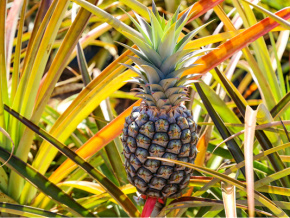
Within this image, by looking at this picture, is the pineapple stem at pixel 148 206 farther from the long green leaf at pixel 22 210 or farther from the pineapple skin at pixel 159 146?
the long green leaf at pixel 22 210

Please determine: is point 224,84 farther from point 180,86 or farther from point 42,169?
point 42,169

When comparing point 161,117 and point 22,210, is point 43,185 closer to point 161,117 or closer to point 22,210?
point 22,210

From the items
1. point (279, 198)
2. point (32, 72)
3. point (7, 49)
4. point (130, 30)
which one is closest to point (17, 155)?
point (32, 72)

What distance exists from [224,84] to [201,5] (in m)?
0.25

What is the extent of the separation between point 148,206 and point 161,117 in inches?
10.5

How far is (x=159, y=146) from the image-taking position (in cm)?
79

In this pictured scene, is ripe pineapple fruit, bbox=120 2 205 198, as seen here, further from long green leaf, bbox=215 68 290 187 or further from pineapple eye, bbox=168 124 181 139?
long green leaf, bbox=215 68 290 187

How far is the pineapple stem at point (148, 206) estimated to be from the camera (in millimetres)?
886

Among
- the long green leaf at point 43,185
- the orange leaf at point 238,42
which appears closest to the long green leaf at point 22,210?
the long green leaf at point 43,185

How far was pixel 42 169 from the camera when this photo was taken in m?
1.14

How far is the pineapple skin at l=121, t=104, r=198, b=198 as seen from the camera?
31.0 inches

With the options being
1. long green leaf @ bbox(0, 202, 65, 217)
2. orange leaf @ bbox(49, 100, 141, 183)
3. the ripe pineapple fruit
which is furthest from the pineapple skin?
long green leaf @ bbox(0, 202, 65, 217)

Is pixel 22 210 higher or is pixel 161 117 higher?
pixel 161 117

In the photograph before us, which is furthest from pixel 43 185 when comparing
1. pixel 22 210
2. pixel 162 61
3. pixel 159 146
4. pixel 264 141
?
pixel 264 141
